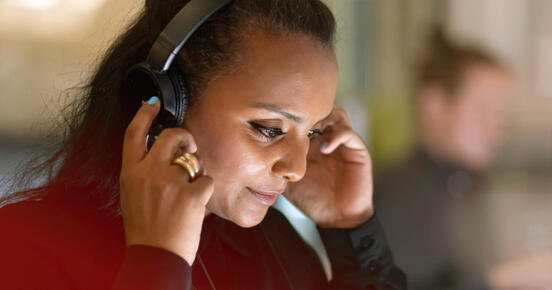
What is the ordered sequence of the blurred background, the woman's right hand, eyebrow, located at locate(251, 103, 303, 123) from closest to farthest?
1. the woman's right hand
2. eyebrow, located at locate(251, 103, 303, 123)
3. the blurred background

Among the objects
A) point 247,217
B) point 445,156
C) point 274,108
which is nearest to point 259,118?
point 274,108

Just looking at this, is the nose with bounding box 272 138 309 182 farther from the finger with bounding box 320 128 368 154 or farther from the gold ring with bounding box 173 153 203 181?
the finger with bounding box 320 128 368 154

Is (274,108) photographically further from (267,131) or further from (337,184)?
(337,184)

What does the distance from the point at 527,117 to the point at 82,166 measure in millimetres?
1718

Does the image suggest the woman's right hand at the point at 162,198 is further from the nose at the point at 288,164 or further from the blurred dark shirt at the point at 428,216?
the blurred dark shirt at the point at 428,216

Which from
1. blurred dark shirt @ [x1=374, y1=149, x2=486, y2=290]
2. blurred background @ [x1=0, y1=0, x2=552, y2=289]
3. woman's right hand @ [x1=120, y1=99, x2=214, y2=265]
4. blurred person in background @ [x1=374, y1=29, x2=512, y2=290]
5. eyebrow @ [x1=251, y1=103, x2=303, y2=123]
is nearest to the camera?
woman's right hand @ [x1=120, y1=99, x2=214, y2=265]

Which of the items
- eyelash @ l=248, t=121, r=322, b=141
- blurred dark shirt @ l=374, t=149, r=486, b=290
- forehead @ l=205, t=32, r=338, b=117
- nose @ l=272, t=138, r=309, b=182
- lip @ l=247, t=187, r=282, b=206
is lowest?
blurred dark shirt @ l=374, t=149, r=486, b=290

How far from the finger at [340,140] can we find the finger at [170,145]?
0.32 meters

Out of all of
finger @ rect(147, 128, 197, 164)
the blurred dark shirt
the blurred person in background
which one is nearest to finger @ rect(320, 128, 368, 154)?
finger @ rect(147, 128, 197, 164)

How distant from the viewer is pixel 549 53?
1947 mm

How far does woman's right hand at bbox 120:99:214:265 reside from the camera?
48 centimetres

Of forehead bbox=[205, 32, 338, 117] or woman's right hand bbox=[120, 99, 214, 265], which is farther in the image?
forehead bbox=[205, 32, 338, 117]

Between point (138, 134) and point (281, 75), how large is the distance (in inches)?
6.4

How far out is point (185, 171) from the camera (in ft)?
1.69
